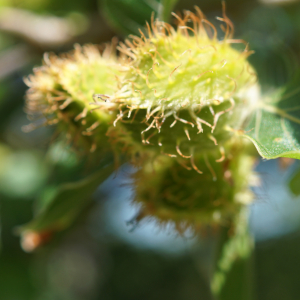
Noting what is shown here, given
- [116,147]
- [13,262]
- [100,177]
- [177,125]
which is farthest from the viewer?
[13,262]

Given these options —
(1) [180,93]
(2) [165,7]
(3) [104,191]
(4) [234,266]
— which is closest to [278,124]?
(1) [180,93]

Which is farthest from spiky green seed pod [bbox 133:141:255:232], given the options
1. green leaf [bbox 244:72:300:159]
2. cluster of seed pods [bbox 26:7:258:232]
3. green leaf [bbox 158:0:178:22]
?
green leaf [bbox 158:0:178:22]

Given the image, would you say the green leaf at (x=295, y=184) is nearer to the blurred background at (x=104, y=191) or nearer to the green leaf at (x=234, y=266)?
the blurred background at (x=104, y=191)

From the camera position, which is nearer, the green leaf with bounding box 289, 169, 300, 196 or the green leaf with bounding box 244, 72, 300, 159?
the green leaf with bounding box 244, 72, 300, 159

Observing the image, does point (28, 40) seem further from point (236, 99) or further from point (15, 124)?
point (236, 99)

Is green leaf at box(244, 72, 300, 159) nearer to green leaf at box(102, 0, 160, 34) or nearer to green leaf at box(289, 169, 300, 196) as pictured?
green leaf at box(289, 169, 300, 196)

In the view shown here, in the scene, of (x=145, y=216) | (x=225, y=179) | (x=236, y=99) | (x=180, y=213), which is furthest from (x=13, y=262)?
(x=236, y=99)

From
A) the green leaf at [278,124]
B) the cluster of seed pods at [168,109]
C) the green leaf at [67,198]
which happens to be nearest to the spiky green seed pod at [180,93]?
the cluster of seed pods at [168,109]
